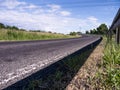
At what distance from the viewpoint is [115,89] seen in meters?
4.57

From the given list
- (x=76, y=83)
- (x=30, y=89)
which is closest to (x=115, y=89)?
(x=76, y=83)

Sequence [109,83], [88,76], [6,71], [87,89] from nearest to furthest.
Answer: [87,89] < [109,83] < [88,76] < [6,71]

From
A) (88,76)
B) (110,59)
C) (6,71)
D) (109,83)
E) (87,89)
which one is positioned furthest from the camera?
(110,59)

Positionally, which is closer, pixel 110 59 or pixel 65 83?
pixel 65 83

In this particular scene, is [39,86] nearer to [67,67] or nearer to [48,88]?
[48,88]

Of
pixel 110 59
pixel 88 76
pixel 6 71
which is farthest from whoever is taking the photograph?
pixel 110 59

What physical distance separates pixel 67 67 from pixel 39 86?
2189 mm

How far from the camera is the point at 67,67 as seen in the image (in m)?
6.86

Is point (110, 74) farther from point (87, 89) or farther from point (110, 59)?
point (110, 59)

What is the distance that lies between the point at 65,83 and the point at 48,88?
1.43 ft

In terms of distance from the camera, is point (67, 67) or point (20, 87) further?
point (67, 67)

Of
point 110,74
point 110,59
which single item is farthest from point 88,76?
point 110,59

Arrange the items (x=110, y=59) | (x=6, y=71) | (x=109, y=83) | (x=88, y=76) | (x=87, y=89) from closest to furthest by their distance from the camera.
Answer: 1. (x=87, y=89)
2. (x=109, y=83)
3. (x=88, y=76)
4. (x=6, y=71)
5. (x=110, y=59)

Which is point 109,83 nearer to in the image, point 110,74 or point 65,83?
point 110,74
